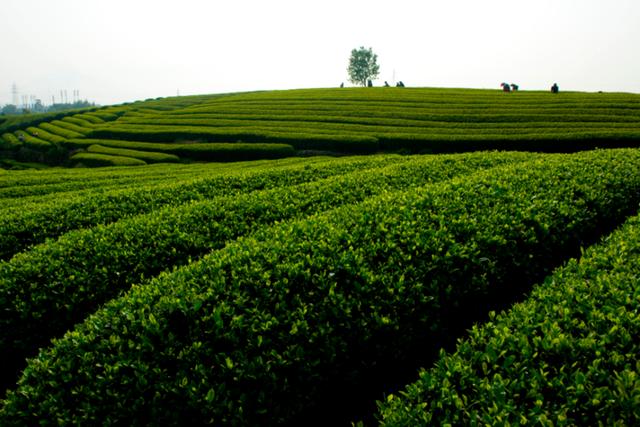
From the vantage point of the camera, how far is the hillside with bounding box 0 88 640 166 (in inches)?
1143

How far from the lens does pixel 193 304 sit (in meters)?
5.52

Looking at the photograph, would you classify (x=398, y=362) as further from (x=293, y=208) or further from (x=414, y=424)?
(x=293, y=208)

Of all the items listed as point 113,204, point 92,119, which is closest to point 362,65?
point 92,119

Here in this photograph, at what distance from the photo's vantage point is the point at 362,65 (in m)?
96.3

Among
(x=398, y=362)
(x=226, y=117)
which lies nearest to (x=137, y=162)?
(x=226, y=117)

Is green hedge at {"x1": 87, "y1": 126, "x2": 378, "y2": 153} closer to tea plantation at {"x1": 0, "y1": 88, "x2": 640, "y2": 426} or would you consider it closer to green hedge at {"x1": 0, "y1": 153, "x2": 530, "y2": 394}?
tea plantation at {"x1": 0, "y1": 88, "x2": 640, "y2": 426}

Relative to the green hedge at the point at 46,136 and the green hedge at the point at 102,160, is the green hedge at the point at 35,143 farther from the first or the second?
the green hedge at the point at 102,160

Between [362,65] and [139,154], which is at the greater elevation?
[362,65]

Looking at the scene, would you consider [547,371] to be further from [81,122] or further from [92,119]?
[92,119]

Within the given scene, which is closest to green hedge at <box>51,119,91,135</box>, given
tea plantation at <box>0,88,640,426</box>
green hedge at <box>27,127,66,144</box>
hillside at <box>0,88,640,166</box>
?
hillside at <box>0,88,640,166</box>

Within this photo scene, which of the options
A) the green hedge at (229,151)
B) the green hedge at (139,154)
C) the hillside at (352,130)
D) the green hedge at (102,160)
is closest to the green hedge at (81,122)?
the hillside at (352,130)

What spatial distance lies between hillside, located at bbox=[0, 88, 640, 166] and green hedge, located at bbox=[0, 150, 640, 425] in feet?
75.1

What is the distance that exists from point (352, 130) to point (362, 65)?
67.5 metres

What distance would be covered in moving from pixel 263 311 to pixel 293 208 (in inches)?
210
